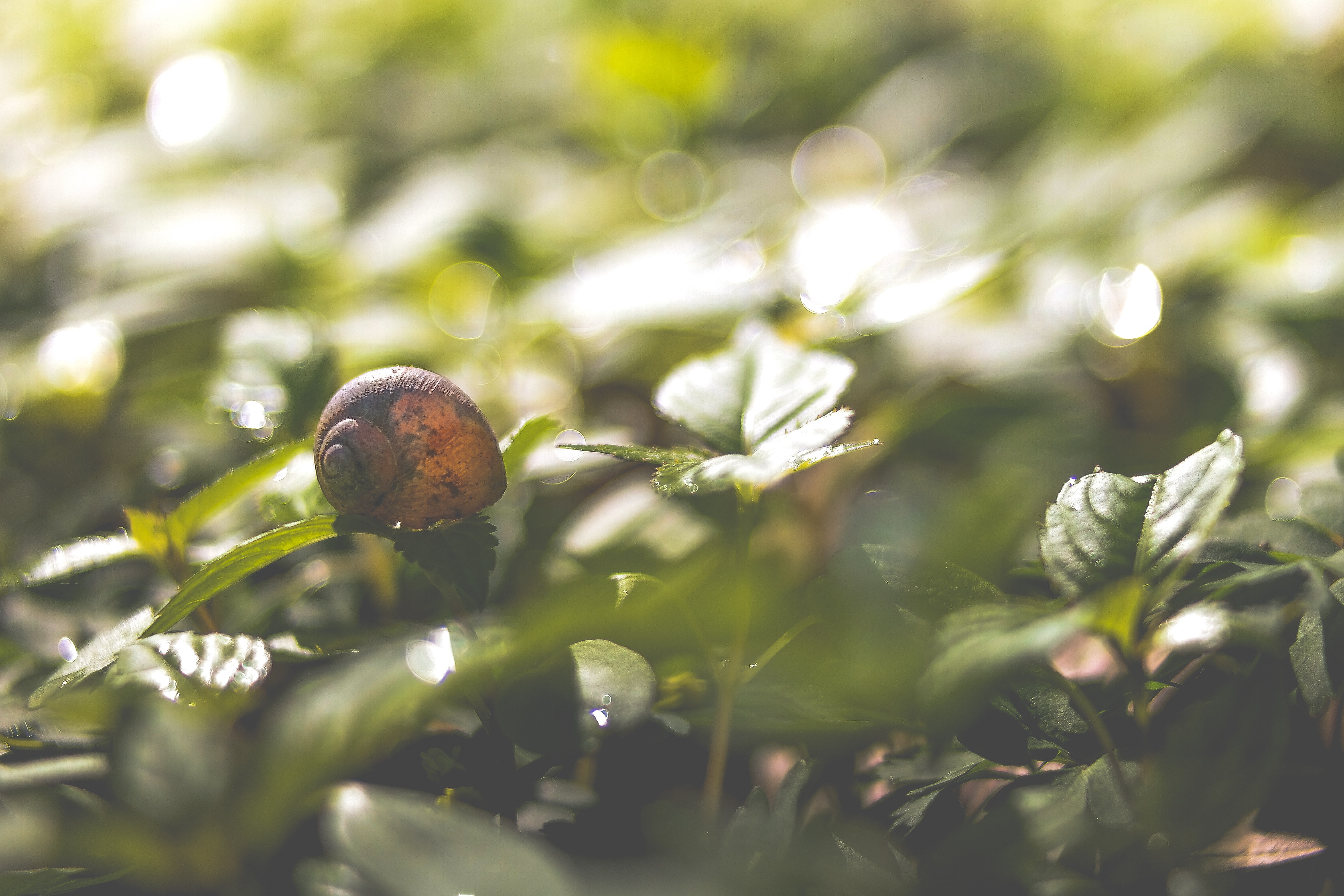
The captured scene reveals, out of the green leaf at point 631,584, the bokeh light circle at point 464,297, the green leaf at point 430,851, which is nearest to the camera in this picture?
the green leaf at point 430,851

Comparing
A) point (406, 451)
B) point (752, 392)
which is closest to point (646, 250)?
point (752, 392)

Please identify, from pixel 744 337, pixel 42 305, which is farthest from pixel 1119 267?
pixel 42 305

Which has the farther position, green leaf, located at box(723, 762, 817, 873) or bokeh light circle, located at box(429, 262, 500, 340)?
bokeh light circle, located at box(429, 262, 500, 340)

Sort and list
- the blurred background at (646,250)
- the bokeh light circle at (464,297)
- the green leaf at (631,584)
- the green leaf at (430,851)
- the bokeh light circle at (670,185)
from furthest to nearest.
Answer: the bokeh light circle at (670,185)
the bokeh light circle at (464,297)
the blurred background at (646,250)
the green leaf at (631,584)
the green leaf at (430,851)

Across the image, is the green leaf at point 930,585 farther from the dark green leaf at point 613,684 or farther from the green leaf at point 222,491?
the green leaf at point 222,491

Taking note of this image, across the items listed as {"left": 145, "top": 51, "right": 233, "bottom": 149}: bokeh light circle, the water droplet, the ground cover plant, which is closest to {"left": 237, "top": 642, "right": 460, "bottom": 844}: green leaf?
the ground cover plant

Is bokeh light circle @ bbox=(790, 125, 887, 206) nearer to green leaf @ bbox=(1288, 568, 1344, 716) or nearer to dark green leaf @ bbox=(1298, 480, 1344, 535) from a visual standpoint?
dark green leaf @ bbox=(1298, 480, 1344, 535)

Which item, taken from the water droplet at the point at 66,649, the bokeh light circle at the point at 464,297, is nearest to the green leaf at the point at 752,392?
the water droplet at the point at 66,649
